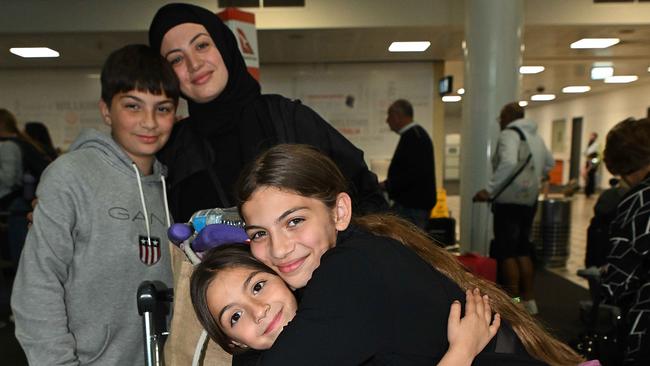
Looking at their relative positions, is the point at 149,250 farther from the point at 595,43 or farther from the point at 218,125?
the point at 595,43

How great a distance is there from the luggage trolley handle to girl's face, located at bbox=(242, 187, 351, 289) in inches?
10.9

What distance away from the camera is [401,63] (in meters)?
10.2

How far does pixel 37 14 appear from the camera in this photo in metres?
7.18

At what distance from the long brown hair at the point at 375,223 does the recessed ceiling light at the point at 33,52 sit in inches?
354

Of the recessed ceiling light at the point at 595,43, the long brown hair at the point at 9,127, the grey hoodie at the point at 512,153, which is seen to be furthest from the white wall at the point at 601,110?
the long brown hair at the point at 9,127

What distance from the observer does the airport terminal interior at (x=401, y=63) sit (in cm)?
571

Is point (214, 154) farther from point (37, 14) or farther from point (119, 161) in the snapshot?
point (37, 14)

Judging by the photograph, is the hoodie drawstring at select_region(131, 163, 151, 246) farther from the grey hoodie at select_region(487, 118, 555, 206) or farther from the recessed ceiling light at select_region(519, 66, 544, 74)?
the recessed ceiling light at select_region(519, 66, 544, 74)

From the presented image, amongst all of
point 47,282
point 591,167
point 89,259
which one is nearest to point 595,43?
point 591,167

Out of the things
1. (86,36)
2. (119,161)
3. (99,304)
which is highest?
(86,36)

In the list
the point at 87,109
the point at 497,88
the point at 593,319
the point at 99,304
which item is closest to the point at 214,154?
the point at 99,304

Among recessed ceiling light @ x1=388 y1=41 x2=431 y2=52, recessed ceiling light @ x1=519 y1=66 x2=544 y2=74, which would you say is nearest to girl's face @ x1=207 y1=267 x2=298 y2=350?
recessed ceiling light @ x1=388 y1=41 x2=431 y2=52

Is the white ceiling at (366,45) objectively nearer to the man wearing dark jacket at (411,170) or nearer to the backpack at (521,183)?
the man wearing dark jacket at (411,170)

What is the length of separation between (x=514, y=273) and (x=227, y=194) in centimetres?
345
